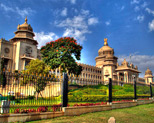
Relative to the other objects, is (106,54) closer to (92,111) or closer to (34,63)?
(34,63)

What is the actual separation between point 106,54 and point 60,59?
46.8 metres

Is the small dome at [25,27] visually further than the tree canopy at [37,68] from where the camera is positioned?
Yes

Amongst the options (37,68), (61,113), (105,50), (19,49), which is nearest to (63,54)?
(37,68)

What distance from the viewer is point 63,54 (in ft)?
84.3

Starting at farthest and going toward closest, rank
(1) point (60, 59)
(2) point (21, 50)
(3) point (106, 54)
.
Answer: (3) point (106, 54) → (2) point (21, 50) → (1) point (60, 59)

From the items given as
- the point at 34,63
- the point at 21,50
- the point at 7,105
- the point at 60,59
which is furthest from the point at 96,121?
the point at 21,50

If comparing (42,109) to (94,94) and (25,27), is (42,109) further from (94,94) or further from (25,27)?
(25,27)

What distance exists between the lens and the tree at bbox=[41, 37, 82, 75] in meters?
25.8

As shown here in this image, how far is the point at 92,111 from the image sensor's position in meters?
11.1

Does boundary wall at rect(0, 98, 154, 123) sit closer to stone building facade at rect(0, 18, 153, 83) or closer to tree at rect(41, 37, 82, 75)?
tree at rect(41, 37, 82, 75)

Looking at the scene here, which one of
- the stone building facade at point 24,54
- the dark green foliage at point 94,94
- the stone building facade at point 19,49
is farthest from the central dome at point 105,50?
the dark green foliage at point 94,94

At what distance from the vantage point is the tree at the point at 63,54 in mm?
25812

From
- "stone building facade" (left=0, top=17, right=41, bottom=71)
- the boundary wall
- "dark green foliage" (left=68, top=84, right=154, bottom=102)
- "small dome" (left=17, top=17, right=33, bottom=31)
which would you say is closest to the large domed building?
"stone building facade" (left=0, top=17, right=41, bottom=71)

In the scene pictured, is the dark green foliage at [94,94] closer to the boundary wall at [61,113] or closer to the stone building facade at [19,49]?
the boundary wall at [61,113]
